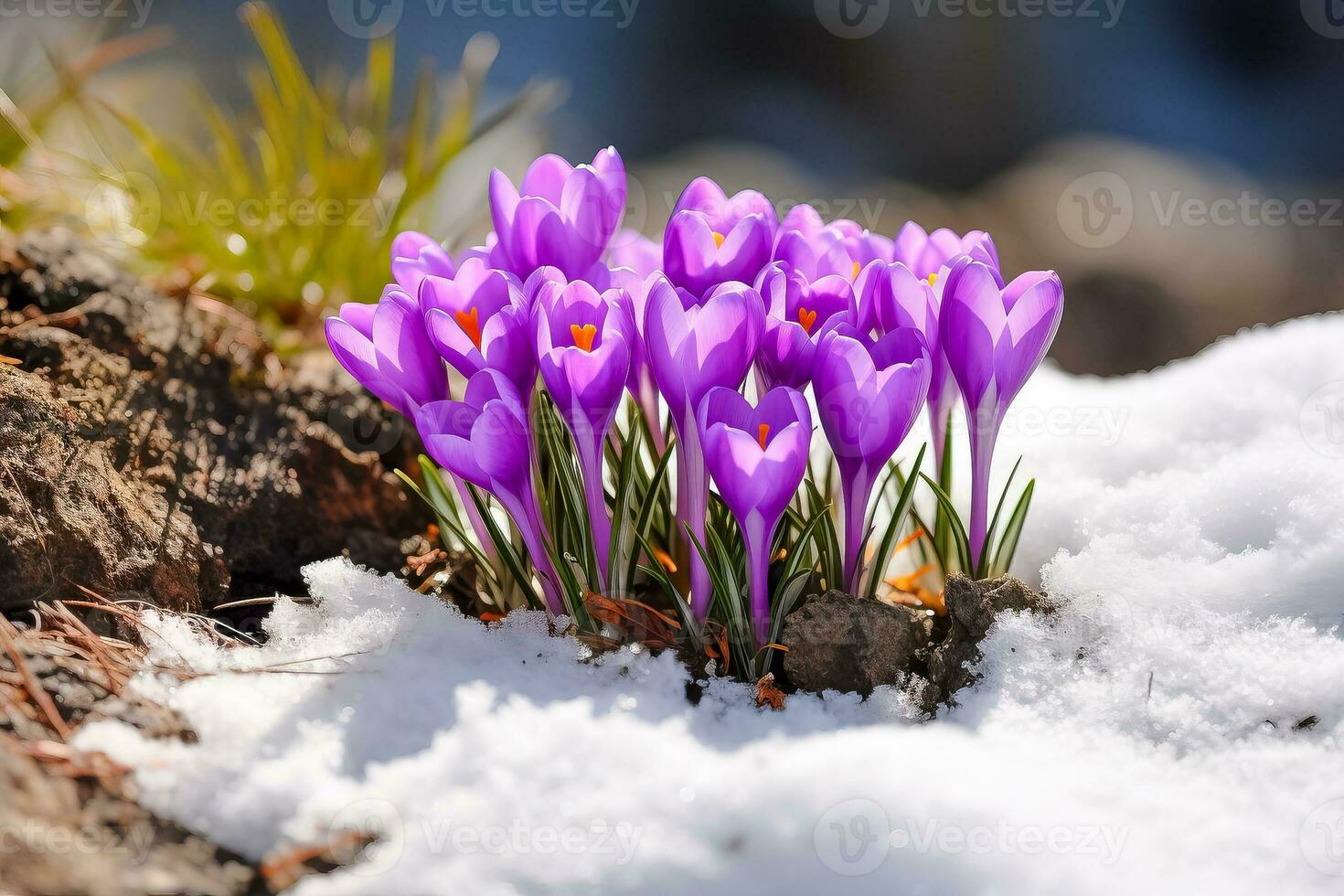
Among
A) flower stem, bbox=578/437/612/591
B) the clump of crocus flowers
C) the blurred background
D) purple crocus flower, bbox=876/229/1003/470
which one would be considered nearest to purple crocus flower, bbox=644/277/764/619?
the clump of crocus flowers

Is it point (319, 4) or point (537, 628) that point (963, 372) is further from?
point (319, 4)

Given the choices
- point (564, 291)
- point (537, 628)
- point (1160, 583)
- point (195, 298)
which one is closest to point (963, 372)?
point (1160, 583)

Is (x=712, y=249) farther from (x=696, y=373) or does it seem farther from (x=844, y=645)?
(x=844, y=645)

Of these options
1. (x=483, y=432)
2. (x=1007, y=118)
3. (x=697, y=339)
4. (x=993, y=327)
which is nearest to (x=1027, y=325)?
(x=993, y=327)

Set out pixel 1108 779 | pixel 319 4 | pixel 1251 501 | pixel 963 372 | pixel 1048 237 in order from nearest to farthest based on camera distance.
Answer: pixel 1108 779, pixel 963 372, pixel 1251 501, pixel 1048 237, pixel 319 4

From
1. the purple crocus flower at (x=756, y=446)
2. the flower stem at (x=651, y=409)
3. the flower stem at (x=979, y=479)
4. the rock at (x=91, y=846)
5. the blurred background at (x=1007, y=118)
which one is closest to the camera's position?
the rock at (x=91, y=846)

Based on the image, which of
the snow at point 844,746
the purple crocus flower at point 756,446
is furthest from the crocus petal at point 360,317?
the purple crocus flower at point 756,446

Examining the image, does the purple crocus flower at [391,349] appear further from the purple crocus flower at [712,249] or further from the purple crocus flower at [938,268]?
the purple crocus flower at [938,268]

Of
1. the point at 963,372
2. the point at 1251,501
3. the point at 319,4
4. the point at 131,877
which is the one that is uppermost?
the point at 319,4
